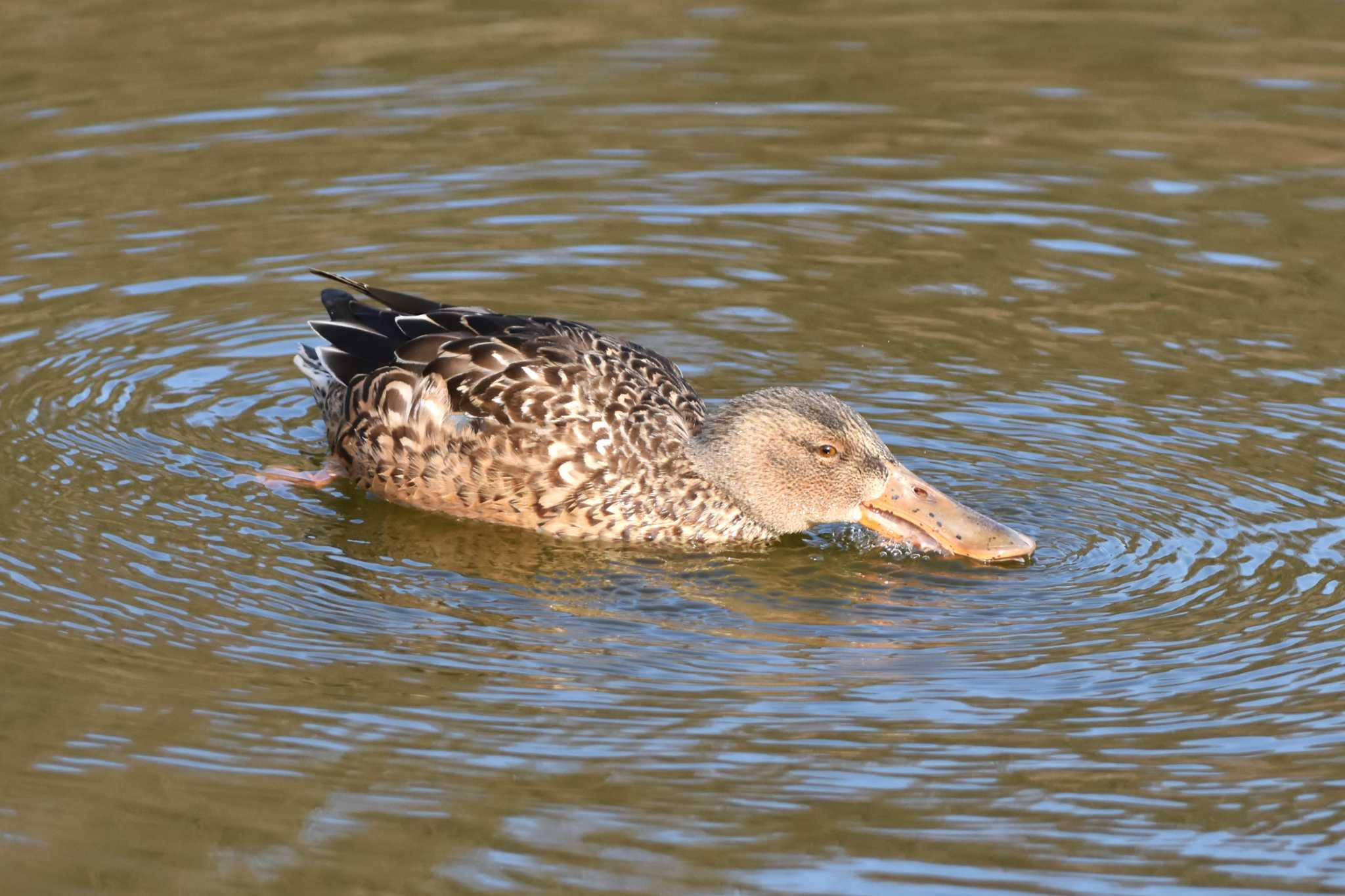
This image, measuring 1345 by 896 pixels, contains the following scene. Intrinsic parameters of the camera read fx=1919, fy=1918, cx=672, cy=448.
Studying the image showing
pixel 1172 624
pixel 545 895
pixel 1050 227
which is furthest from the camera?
pixel 1050 227

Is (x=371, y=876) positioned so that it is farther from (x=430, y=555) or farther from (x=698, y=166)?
(x=698, y=166)

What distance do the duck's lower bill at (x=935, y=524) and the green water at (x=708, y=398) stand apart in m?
0.11

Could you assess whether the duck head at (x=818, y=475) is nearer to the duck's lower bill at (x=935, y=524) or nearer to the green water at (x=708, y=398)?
the duck's lower bill at (x=935, y=524)

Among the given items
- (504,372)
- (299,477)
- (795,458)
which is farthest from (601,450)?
(299,477)

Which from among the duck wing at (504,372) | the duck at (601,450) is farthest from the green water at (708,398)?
the duck wing at (504,372)

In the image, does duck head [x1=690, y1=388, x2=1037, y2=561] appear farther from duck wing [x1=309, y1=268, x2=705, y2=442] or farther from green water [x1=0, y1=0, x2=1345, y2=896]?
duck wing [x1=309, y1=268, x2=705, y2=442]

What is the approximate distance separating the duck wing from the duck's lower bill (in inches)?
43.0

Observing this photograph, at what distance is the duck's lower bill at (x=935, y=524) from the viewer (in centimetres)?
868

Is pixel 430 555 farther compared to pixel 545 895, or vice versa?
pixel 430 555

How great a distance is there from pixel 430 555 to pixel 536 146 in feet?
20.6

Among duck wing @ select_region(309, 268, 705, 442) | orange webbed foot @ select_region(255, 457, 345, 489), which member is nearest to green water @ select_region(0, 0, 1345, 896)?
orange webbed foot @ select_region(255, 457, 345, 489)

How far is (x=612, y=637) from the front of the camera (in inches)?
309

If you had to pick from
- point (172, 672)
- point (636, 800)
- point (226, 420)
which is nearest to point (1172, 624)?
point (636, 800)

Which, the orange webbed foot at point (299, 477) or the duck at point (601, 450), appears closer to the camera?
the duck at point (601, 450)
